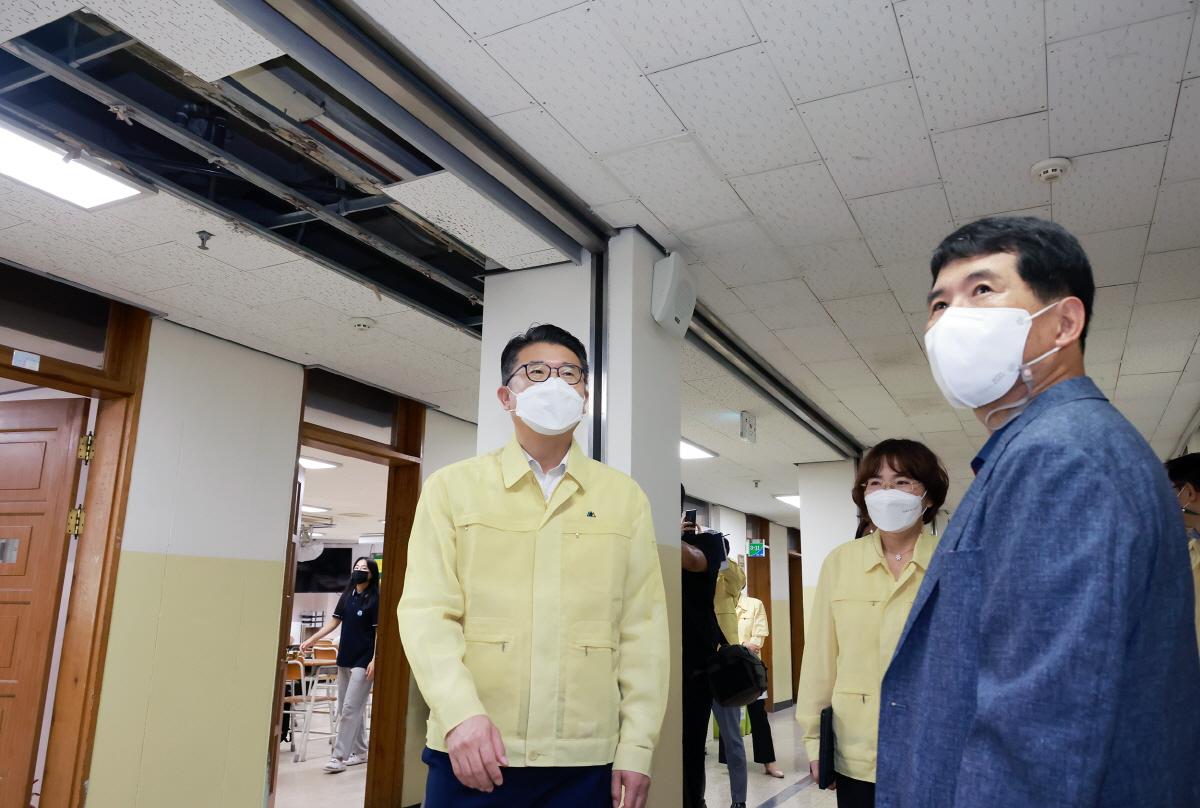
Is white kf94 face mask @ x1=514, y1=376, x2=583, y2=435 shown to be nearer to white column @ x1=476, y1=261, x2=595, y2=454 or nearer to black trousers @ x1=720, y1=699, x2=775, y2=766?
white column @ x1=476, y1=261, x2=595, y2=454

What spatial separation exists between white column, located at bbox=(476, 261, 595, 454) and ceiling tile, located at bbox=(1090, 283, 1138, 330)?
99.4 inches

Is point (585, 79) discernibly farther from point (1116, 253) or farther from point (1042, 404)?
point (1116, 253)

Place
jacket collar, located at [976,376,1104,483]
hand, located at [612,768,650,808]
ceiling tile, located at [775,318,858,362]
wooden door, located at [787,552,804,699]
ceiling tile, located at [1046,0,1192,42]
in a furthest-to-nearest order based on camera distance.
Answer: wooden door, located at [787,552,804,699]
ceiling tile, located at [775,318,858,362]
ceiling tile, located at [1046,0,1192,42]
hand, located at [612,768,650,808]
jacket collar, located at [976,376,1104,483]

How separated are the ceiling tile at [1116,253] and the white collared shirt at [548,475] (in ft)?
8.72

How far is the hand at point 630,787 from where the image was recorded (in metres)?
1.62

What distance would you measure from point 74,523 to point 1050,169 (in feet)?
15.0

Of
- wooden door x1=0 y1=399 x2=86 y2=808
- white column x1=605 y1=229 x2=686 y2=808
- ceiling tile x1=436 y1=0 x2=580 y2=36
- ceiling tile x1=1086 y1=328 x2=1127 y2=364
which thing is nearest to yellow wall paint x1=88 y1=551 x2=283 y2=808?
wooden door x1=0 y1=399 x2=86 y2=808

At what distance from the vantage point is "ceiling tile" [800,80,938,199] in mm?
2480

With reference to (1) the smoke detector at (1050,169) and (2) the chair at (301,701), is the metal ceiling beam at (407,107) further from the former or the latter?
(2) the chair at (301,701)

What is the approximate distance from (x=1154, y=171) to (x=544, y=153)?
2196 mm

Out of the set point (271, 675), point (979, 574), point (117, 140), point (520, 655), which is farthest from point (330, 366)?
point (979, 574)

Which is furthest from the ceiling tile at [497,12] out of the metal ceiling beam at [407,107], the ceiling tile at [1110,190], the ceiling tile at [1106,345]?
Answer: the ceiling tile at [1106,345]

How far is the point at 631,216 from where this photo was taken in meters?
3.21

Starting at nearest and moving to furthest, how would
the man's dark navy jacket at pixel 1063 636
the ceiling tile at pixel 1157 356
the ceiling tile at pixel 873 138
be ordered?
the man's dark navy jacket at pixel 1063 636, the ceiling tile at pixel 873 138, the ceiling tile at pixel 1157 356
